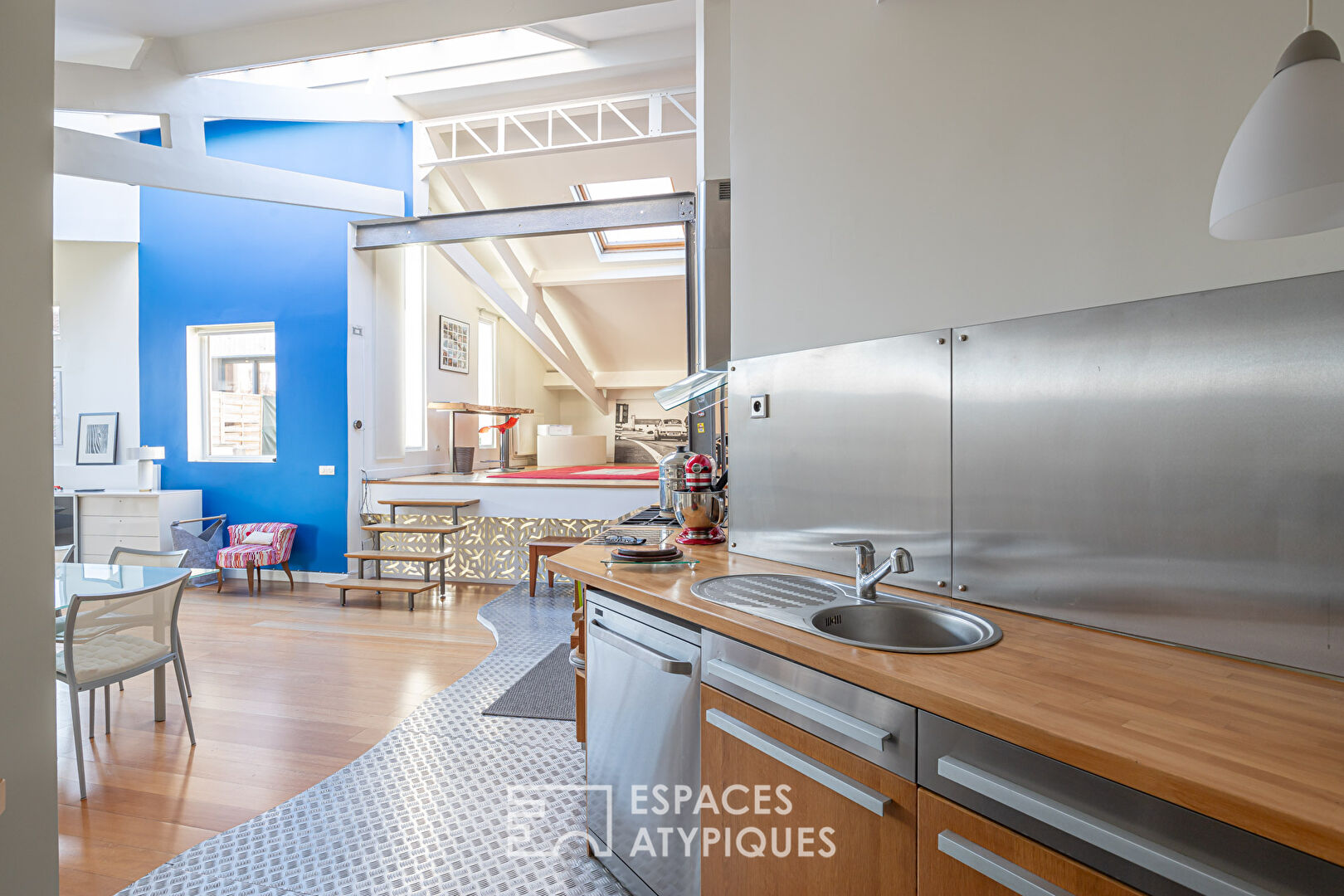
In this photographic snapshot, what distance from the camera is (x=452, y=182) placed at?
22.7 feet

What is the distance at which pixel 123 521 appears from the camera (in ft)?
19.5

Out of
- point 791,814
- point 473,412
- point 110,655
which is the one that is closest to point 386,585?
point 473,412

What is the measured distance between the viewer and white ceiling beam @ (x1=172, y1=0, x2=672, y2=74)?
12.6ft

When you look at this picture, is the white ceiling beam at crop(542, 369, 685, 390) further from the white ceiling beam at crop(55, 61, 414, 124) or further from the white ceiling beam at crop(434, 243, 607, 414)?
the white ceiling beam at crop(55, 61, 414, 124)

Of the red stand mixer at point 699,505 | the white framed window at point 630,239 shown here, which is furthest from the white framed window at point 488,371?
the red stand mixer at point 699,505

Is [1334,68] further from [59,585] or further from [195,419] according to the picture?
Answer: [195,419]

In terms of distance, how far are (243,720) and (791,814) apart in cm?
302

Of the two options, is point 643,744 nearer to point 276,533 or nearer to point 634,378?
point 276,533

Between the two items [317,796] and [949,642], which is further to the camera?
[317,796]

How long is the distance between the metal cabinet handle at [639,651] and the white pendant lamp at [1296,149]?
4.18ft

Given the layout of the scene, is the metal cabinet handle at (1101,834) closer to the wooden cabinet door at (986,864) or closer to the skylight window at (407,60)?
the wooden cabinet door at (986,864)

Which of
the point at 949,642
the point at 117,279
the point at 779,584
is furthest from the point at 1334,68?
the point at 117,279

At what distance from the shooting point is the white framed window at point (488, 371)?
8578mm

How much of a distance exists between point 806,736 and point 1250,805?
664 mm
